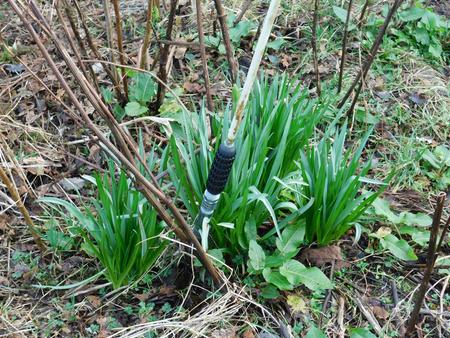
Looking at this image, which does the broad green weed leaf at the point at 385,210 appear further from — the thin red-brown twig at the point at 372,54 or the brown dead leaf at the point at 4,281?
the brown dead leaf at the point at 4,281

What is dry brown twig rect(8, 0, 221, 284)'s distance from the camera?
54.6 inches

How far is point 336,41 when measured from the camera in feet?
11.3

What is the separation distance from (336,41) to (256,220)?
5.88 ft

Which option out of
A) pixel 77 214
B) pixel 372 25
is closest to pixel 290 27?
pixel 372 25

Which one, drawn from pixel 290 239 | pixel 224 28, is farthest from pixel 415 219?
pixel 224 28

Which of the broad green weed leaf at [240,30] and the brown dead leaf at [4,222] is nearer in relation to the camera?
the brown dead leaf at [4,222]

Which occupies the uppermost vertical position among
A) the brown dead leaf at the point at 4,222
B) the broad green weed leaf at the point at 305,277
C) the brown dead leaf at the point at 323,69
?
the brown dead leaf at the point at 323,69

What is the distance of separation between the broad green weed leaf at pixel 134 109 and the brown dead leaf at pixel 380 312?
141cm

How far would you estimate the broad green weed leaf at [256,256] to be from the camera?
1953 millimetres

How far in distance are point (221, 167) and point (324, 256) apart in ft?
2.30

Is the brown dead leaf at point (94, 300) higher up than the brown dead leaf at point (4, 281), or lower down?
higher up

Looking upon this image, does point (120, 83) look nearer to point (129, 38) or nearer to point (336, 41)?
point (129, 38)

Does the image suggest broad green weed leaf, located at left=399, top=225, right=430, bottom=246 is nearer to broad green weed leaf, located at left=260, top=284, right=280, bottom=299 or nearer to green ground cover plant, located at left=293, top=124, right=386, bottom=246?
green ground cover plant, located at left=293, top=124, right=386, bottom=246

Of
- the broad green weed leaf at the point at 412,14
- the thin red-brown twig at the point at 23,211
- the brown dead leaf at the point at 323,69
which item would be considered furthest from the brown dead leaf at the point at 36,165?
the broad green weed leaf at the point at 412,14
